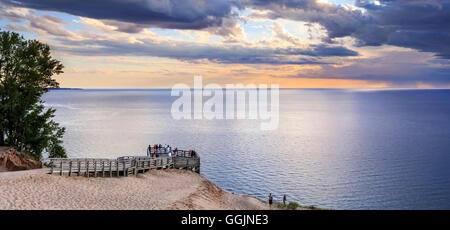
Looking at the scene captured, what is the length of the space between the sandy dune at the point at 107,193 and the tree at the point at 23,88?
14.2 meters

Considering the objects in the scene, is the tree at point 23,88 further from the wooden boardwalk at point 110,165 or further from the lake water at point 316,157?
the lake water at point 316,157

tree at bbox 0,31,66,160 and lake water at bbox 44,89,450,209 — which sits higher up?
tree at bbox 0,31,66,160

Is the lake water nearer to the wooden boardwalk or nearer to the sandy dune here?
the wooden boardwalk

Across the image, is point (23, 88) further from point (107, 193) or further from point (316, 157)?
point (316, 157)

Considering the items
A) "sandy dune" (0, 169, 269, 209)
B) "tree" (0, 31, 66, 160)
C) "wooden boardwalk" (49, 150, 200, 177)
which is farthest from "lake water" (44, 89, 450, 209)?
"tree" (0, 31, 66, 160)

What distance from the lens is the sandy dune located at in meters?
24.1

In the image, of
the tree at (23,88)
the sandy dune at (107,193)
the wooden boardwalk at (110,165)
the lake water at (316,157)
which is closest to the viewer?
the sandy dune at (107,193)

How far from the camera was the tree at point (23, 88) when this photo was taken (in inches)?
1593

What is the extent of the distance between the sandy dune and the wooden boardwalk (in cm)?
84

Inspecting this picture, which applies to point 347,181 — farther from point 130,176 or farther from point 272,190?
point 130,176

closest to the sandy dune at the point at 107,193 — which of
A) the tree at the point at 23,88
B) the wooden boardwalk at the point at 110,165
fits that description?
the wooden boardwalk at the point at 110,165

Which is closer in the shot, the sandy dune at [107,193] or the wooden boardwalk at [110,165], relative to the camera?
the sandy dune at [107,193]
